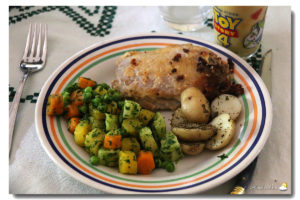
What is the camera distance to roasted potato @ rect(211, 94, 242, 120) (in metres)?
2.69

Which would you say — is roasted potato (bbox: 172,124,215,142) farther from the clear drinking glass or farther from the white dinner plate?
the clear drinking glass

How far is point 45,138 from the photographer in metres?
2.46

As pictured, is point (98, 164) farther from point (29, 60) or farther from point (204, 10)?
point (204, 10)

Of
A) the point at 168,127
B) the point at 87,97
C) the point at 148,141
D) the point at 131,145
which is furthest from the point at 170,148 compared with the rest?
the point at 87,97

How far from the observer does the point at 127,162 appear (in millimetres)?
2328

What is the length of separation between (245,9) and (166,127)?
1276 millimetres

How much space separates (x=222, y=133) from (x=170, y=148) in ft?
1.35

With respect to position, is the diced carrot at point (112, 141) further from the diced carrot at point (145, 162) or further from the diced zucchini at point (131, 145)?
the diced carrot at point (145, 162)

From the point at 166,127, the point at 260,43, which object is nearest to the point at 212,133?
the point at 166,127

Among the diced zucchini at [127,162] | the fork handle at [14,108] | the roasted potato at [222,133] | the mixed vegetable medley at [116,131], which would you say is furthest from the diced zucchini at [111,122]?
the fork handle at [14,108]

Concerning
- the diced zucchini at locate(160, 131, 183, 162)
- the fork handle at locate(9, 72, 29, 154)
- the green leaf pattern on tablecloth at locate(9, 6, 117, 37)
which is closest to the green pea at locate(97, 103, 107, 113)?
the diced zucchini at locate(160, 131, 183, 162)

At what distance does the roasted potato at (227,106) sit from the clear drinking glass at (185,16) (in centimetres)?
127

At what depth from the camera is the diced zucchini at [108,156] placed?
2352 millimetres

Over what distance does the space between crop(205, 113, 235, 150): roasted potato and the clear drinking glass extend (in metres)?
1.52
